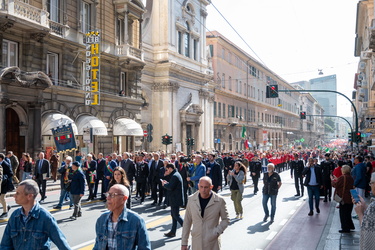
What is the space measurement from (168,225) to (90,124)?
14.7 metres

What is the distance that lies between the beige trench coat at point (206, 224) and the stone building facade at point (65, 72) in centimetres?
1556

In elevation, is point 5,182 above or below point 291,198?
above

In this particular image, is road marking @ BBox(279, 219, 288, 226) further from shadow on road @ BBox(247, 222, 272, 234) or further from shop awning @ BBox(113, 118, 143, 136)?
shop awning @ BBox(113, 118, 143, 136)

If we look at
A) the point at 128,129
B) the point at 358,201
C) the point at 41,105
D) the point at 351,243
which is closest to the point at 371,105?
the point at 128,129

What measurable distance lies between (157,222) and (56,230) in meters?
7.25

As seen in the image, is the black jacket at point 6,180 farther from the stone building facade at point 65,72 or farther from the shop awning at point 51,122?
the shop awning at point 51,122

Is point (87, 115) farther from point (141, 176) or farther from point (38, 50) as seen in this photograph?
point (141, 176)

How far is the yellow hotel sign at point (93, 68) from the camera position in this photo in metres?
24.4

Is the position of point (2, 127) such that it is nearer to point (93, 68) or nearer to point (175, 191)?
point (93, 68)

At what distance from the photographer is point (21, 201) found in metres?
4.29

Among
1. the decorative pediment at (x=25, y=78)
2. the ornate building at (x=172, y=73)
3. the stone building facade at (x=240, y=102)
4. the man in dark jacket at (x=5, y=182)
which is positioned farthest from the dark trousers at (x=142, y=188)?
the stone building facade at (x=240, y=102)

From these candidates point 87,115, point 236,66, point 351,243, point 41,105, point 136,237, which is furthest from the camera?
point 236,66

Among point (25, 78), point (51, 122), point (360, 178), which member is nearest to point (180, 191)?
point (360, 178)

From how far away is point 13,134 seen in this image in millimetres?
21078
